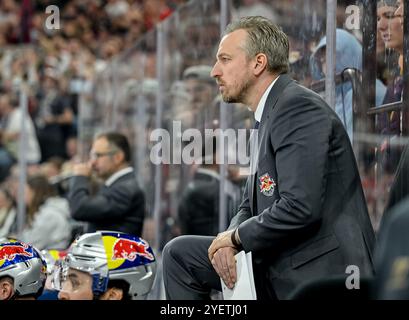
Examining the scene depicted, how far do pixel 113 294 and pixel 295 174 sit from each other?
1.11 metres

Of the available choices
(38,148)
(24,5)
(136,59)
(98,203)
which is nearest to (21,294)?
(98,203)

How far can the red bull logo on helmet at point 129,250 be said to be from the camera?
13.0 feet

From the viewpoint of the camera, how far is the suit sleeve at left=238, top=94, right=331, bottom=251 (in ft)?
10.5

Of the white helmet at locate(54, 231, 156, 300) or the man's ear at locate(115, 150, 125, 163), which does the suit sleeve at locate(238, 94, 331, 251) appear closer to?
the white helmet at locate(54, 231, 156, 300)

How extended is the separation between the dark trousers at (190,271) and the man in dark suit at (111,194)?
122 inches

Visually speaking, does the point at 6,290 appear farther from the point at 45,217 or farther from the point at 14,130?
the point at 14,130

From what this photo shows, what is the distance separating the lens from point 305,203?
3.18 metres

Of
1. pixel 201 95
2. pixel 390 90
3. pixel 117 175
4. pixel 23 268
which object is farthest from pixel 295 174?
pixel 117 175

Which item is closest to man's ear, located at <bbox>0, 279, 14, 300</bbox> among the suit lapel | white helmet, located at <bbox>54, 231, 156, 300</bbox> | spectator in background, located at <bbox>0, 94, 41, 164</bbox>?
white helmet, located at <bbox>54, 231, 156, 300</bbox>

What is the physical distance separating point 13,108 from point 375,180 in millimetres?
9954

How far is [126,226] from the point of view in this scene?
6.65 m

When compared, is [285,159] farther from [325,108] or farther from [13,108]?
[13,108]

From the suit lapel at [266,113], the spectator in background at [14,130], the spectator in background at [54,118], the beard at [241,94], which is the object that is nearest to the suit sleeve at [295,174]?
the suit lapel at [266,113]
